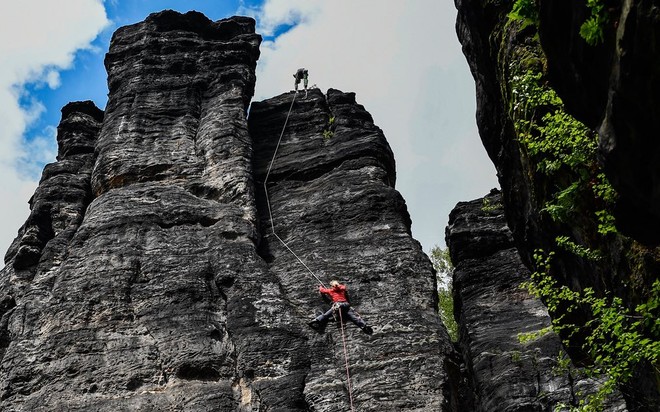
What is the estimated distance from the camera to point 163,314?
1559 cm

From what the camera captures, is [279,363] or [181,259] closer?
[279,363]

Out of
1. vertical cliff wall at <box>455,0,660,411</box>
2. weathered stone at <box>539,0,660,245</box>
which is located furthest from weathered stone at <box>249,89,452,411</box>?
weathered stone at <box>539,0,660,245</box>

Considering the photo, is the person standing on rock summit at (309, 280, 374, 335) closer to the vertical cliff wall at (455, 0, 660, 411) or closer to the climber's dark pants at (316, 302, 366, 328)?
the climber's dark pants at (316, 302, 366, 328)

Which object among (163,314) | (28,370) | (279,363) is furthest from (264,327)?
(28,370)

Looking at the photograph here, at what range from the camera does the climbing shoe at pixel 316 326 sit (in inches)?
619

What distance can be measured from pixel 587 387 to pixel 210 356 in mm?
8410

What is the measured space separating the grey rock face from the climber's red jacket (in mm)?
3704

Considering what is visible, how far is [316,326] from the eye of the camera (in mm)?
15758

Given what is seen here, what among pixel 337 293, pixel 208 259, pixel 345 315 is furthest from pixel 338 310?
pixel 208 259

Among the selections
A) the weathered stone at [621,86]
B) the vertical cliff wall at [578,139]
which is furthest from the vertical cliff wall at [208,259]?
the weathered stone at [621,86]

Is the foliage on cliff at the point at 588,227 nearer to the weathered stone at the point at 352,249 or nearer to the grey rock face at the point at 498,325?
the weathered stone at the point at 352,249

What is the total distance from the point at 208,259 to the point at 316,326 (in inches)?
122

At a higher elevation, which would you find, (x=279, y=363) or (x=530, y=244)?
(x=530, y=244)

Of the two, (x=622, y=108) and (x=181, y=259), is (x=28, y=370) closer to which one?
(x=181, y=259)
